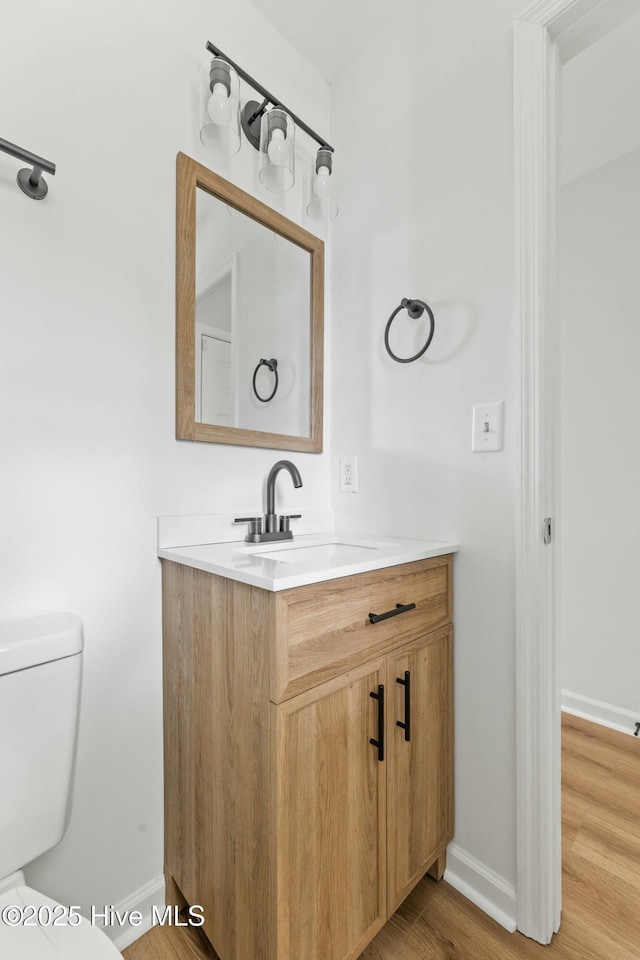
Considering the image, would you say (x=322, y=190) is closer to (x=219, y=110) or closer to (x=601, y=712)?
(x=219, y=110)

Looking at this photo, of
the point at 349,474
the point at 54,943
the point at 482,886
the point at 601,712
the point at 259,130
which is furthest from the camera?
the point at 601,712

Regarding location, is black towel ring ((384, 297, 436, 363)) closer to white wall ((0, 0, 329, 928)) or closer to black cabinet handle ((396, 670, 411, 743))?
white wall ((0, 0, 329, 928))

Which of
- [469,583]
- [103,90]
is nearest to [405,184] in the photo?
[103,90]

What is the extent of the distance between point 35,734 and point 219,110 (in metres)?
1.51

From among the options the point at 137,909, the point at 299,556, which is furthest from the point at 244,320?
the point at 137,909

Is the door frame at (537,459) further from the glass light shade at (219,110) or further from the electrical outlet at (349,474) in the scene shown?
the glass light shade at (219,110)

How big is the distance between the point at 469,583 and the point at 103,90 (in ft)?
5.11

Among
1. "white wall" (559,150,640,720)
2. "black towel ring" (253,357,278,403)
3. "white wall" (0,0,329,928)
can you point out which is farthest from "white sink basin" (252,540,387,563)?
"white wall" (559,150,640,720)

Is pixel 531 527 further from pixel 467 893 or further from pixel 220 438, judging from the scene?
pixel 467 893

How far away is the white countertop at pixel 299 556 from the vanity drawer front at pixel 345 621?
0.03 m

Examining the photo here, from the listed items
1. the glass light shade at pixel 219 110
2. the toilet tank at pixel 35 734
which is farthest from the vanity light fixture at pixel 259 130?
the toilet tank at pixel 35 734

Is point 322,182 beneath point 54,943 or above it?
above

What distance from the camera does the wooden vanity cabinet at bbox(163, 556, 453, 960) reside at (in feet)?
2.64

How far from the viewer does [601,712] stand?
2041 mm
